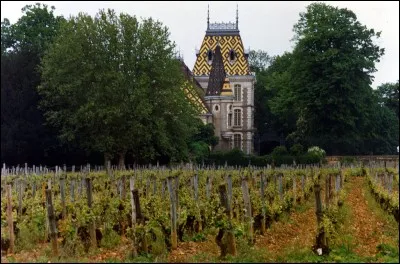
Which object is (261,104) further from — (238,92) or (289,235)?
(289,235)

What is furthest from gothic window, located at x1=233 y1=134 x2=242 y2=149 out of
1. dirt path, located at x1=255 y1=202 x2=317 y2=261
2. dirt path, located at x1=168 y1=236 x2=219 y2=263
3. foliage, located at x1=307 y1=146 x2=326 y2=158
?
dirt path, located at x1=168 y1=236 x2=219 y2=263

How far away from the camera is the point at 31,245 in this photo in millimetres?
13266


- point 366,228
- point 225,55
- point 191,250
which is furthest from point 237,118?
point 191,250

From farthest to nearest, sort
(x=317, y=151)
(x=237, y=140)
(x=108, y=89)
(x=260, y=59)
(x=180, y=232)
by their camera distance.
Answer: (x=260, y=59) → (x=237, y=140) → (x=317, y=151) → (x=108, y=89) → (x=180, y=232)

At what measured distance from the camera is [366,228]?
17.4m

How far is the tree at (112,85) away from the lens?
37156 mm

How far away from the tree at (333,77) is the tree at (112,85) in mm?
12426

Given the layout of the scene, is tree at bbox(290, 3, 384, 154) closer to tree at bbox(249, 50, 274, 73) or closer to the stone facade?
the stone facade

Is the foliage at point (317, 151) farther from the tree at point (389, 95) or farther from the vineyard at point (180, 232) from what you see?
the vineyard at point (180, 232)

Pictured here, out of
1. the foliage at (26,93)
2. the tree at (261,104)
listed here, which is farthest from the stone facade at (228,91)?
the foliage at (26,93)

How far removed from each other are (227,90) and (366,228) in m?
52.8

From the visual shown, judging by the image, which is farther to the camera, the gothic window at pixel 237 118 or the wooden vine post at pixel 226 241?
the gothic window at pixel 237 118

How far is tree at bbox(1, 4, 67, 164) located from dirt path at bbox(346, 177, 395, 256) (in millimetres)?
9351

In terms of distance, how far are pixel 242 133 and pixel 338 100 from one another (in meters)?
25.0
